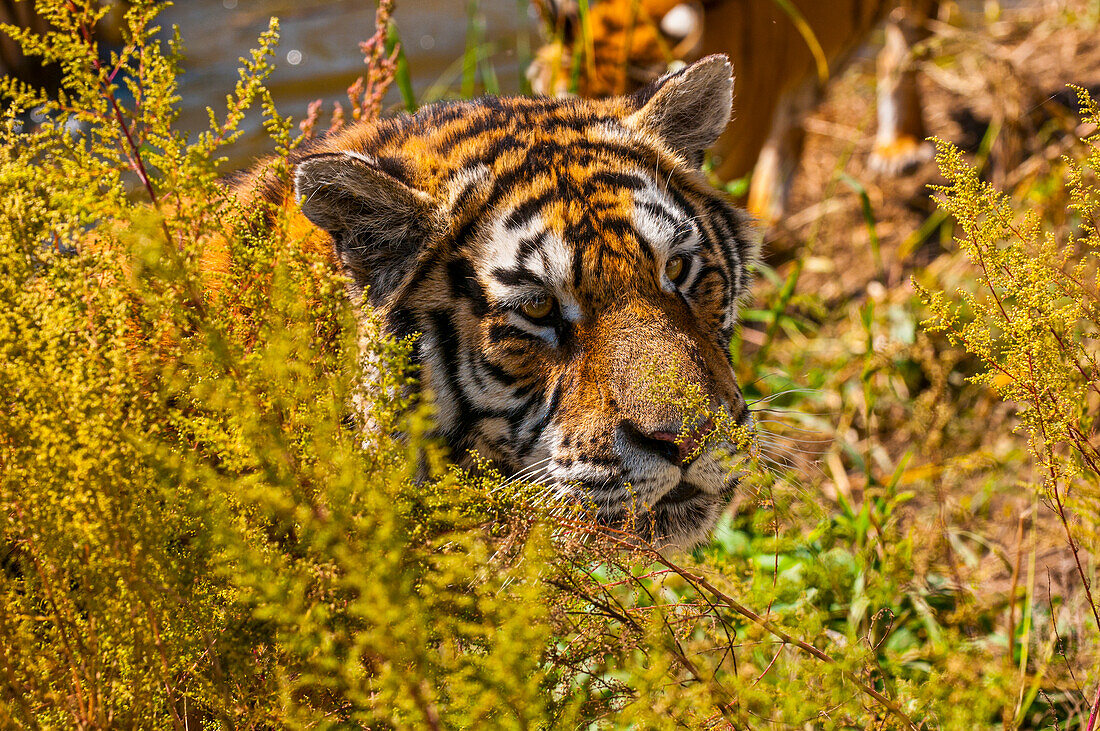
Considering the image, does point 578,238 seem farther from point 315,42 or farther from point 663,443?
point 315,42

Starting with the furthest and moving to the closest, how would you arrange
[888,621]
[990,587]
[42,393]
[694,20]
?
[694,20] → [990,587] → [888,621] → [42,393]

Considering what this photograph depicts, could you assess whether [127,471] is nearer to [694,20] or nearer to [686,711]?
[686,711]

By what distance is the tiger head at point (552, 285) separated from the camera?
1802mm

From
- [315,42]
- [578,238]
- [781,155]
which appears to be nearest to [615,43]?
[781,155]

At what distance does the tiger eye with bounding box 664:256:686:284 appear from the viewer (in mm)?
1989

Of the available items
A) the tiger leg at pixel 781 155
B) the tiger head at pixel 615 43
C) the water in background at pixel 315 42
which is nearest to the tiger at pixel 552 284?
the tiger head at pixel 615 43

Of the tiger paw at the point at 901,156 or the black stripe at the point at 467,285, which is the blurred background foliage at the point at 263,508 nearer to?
the black stripe at the point at 467,285

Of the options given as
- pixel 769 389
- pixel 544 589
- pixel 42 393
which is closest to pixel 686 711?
pixel 544 589

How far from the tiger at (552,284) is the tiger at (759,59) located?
146cm

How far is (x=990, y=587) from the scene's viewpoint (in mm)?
2795

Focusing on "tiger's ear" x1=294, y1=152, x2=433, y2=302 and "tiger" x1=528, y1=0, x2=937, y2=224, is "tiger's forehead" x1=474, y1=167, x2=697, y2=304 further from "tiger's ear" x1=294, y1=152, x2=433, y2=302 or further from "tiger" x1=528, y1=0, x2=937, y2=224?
"tiger" x1=528, y1=0, x2=937, y2=224

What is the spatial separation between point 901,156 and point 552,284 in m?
4.19

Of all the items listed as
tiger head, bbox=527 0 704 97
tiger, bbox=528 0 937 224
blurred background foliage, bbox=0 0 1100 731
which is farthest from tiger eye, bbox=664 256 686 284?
tiger head, bbox=527 0 704 97

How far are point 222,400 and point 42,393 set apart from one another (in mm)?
276
